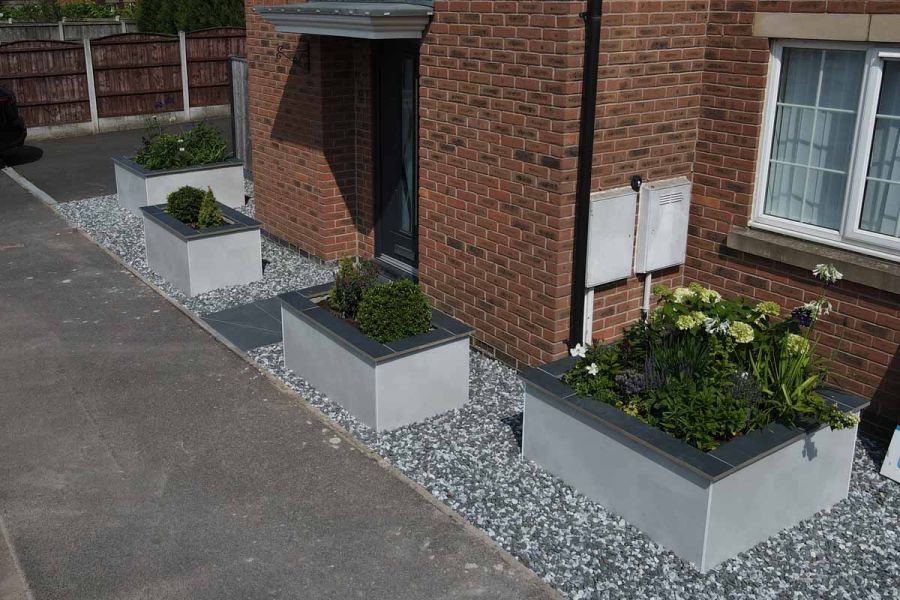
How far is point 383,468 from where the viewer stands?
6070 mm

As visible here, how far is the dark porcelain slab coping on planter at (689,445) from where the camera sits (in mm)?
4891

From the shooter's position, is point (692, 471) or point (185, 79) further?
point (185, 79)

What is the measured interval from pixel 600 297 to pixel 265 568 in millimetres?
3424

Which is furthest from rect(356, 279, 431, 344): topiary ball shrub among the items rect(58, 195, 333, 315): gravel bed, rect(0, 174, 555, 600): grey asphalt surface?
rect(58, 195, 333, 315): gravel bed

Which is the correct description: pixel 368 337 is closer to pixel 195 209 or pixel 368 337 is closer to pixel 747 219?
pixel 747 219

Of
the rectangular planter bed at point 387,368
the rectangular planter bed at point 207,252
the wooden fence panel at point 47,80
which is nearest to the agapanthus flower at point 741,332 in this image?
the rectangular planter bed at point 387,368

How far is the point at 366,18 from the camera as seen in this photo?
24.4 ft

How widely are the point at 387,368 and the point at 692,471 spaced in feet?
7.87

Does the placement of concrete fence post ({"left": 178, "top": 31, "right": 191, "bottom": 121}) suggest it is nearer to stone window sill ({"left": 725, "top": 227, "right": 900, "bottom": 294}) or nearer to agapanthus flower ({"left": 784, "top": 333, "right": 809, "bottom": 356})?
stone window sill ({"left": 725, "top": 227, "right": 900, "bottom": 294})

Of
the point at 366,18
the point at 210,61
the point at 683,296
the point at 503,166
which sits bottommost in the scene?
the point at 683,296

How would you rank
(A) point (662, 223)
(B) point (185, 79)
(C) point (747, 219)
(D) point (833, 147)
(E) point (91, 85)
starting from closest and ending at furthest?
(D) point (833, 147), (C) point (747, 219), (A) point (662, 223), (E) point (91, 85), (B) point (185, 79)

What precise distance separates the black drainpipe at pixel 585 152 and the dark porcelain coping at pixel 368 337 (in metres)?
0.87

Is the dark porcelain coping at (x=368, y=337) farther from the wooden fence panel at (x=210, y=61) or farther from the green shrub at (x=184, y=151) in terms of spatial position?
the wooden fence panel at (x=210, y=61)

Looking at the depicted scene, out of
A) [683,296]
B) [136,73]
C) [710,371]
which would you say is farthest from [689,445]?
[136,73]
